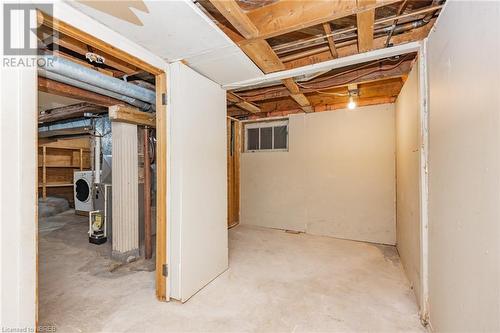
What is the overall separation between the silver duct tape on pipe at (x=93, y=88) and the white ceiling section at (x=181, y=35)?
0.73 meters

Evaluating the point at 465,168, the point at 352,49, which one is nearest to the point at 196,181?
the point at 352,49

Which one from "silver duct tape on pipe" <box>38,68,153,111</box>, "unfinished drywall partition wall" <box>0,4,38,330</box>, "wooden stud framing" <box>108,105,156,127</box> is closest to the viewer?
"unfinished drywall partition wall" <box>0,4,38,330</box>

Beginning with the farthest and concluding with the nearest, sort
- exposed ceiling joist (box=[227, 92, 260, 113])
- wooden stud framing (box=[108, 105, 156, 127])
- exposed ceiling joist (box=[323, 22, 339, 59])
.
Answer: exposed ceiling joist (box=[227, 92, 260, 113]) < wooden stud framing (box=[108, 105, 156, 127]) < exposed ceiling joist (box=[323, 22, 339, 59])

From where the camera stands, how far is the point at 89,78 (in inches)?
76.8

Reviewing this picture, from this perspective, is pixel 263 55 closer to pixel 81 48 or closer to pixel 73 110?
pixel 81 48

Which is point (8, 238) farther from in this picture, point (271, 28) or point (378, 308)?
point (378, 308)

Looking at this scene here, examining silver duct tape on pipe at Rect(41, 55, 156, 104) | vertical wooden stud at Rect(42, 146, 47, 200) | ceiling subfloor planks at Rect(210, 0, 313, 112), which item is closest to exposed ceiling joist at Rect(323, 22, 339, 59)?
ceiling subfloor planks at Rect(210, 0, 313, 112)

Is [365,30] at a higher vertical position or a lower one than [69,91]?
higher

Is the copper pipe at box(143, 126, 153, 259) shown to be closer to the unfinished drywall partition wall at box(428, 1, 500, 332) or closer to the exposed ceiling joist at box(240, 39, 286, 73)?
the exposed ceiling joist at box(240, 39, 286, 73)

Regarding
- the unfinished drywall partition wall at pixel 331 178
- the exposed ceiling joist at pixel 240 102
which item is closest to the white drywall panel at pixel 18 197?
the exposed ceiling joist at pixel 240 102

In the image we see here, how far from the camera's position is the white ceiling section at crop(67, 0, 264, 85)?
1.34 metres

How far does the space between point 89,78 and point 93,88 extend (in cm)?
20

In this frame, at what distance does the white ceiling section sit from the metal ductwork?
564 mm

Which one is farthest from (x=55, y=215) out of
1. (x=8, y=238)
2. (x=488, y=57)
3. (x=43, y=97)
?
(x=488, y=57)
